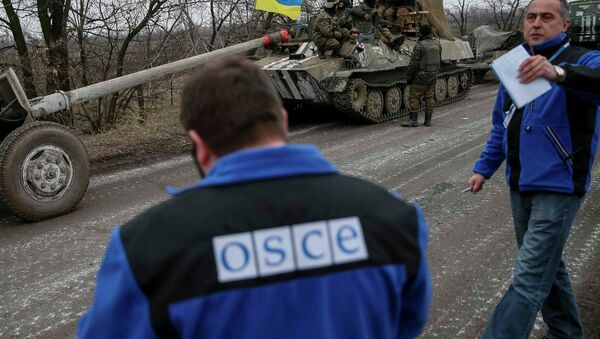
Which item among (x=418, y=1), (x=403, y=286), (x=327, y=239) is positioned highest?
(x=418, y=1)

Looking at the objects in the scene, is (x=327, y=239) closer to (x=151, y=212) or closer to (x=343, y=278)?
(x=343, y=278)

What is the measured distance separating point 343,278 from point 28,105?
564 centimetres

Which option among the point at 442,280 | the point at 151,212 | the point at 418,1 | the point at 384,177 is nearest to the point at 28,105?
the point at 384,177

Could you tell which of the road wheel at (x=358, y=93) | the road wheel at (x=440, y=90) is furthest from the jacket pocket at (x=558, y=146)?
the road wheel at (x=440, y=90)

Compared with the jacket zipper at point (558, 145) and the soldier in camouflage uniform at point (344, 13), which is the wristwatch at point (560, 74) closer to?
the jacket zipper at point (558, 145)

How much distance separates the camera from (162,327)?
3.61ft

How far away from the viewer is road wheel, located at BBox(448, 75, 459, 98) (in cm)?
1332

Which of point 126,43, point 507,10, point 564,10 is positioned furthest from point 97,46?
point 507,10

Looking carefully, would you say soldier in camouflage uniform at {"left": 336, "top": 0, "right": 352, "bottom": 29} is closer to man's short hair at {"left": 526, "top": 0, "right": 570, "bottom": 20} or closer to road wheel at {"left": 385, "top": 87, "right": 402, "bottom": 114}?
road wheel at {"left": 385, "top": 87, "right": 402, "bottom": 114}

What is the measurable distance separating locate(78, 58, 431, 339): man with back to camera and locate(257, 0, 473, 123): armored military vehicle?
28.4ft

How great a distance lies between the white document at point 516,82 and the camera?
220 cm

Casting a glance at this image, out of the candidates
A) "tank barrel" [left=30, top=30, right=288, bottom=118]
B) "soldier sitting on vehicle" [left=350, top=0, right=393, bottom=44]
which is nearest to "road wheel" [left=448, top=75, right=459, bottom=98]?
"soldier sitting on vehicle" [left=350, top=0, right=393, bottom=44]

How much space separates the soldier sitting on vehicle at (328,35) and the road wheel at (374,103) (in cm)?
97

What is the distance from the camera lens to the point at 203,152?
121 cm
